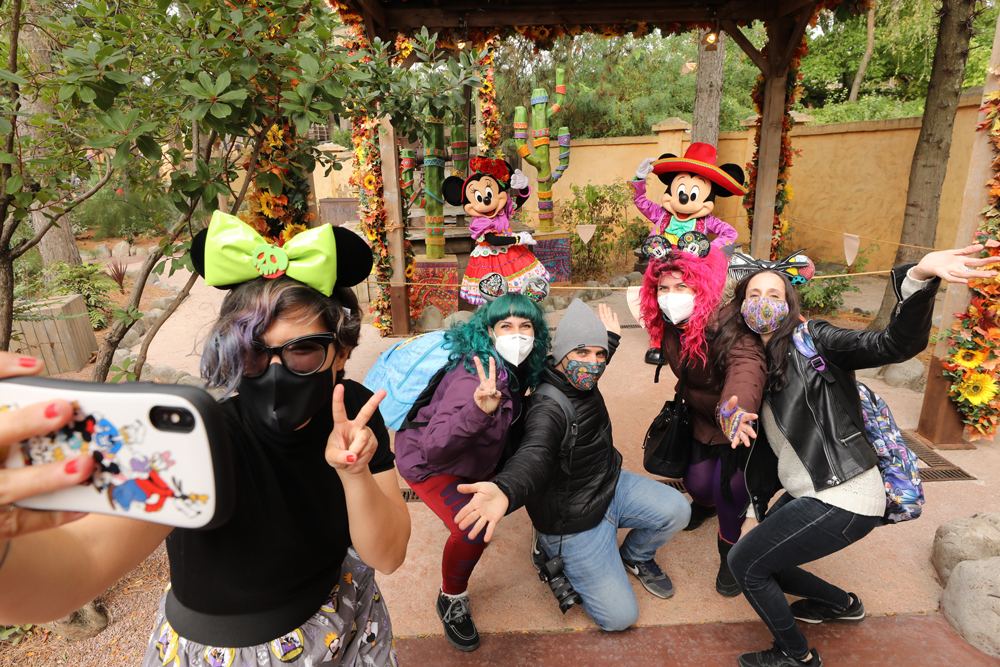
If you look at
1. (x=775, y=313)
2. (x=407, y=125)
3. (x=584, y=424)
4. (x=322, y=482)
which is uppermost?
(x=407, y=125)

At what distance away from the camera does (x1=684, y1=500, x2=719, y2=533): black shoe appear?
3150 millimetres

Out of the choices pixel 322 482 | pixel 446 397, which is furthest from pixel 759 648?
pixel 322 482

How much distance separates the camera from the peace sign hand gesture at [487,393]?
7.27 ft

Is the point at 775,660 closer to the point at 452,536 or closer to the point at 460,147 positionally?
the point at 452,536

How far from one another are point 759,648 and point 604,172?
1181cm

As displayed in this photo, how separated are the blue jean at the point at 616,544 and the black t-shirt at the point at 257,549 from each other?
142 centimetres

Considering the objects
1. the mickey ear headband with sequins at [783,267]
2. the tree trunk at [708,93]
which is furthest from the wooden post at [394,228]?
the tree trunk at [708,93]

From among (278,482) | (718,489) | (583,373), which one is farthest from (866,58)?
(278,482)

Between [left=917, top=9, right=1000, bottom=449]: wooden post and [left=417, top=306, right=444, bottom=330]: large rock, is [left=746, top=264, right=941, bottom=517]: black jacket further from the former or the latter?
[left=417, top=306, right=444, bottom=330]: large rock

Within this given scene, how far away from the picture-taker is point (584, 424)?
245 cm

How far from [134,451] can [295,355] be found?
1.66 feet

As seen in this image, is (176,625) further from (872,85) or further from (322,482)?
(872,85)

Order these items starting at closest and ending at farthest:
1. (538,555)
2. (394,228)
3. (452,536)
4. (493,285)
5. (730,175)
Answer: (452,536) < (538,555) < (730,175) < (493,285) < (394,228)

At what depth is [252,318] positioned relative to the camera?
1.23m
